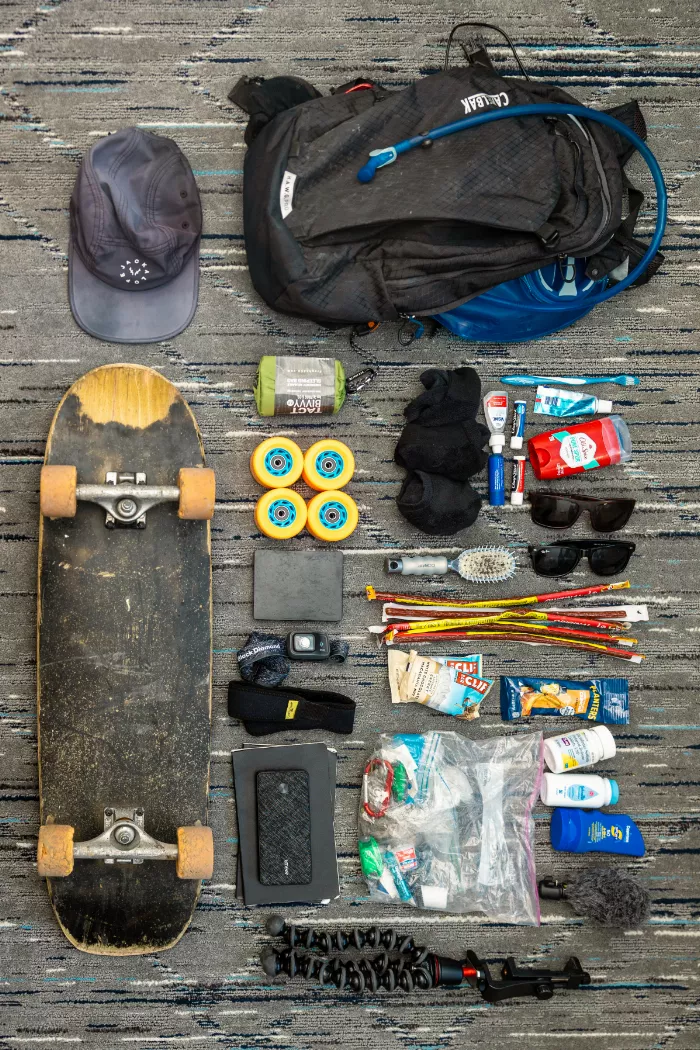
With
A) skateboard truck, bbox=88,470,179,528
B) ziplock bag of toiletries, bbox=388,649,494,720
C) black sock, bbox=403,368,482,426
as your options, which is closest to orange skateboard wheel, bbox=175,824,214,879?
ziplock bag of toiletries, bbox=388,649,494,720

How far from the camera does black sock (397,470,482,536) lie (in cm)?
211

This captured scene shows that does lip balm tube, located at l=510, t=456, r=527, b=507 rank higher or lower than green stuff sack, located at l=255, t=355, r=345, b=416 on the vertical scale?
lower

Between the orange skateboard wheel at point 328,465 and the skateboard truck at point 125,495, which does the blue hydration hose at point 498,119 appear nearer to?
the orange skateboard wheel at point 328,465

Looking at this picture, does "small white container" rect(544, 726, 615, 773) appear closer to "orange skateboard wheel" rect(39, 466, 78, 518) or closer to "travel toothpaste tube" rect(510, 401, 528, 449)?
"travel toothpaste tube" rect(510, 401, 528, 449)

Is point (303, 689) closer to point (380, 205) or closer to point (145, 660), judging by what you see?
point (145, 660)

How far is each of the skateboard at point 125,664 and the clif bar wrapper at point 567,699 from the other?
79 centimetres

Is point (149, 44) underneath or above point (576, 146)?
above

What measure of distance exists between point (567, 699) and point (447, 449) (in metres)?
0.74

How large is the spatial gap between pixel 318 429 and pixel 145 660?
732 mm

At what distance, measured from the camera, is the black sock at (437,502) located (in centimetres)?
211

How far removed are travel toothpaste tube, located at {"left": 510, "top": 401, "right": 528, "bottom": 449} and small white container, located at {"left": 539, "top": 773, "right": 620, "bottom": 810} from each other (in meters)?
0.88

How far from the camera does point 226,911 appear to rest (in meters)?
2.15

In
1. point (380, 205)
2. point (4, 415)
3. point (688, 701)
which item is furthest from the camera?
point (688, 701)

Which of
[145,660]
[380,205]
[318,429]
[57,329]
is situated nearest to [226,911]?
[145,660]
